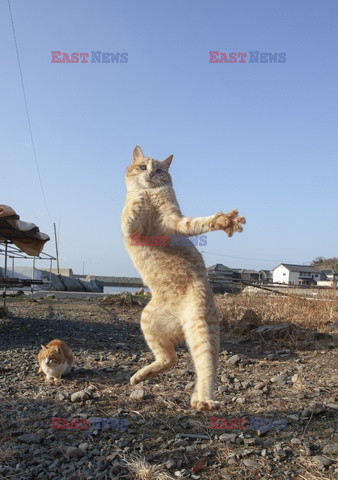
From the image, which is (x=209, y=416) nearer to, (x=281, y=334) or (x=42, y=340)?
(x=281, y=334)

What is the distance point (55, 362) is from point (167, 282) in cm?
390

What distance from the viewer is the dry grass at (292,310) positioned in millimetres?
10438

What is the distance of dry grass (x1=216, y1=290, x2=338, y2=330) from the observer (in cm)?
1044

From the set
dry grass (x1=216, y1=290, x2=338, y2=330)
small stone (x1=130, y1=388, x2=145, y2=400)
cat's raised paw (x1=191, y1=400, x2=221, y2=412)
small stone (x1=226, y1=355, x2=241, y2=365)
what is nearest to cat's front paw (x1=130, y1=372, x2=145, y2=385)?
cat's raised paw (x1=191, y1=400, x2=221, y2=412)

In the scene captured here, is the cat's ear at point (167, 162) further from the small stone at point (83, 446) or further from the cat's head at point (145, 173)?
the small stone at point (83, 446)

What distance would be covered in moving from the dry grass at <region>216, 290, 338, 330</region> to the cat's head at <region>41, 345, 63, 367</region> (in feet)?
18.6

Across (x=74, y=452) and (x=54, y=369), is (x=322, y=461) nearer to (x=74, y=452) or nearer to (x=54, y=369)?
(x=74, y=452)

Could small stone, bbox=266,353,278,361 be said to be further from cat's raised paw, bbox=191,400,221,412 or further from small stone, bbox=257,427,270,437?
cat's raised paw, bbox=191,400,221,412

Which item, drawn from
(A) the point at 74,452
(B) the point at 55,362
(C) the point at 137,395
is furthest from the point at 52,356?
(A) the point at 74,452

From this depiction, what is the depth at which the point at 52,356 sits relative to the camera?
6.64m

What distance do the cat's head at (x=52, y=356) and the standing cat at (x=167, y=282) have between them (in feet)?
11.4

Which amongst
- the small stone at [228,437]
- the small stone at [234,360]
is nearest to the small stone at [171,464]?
the small stone at [228,437]

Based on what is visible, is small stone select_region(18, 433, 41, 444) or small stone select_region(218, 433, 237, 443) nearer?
small stone select_region(218, 433, 237, 443)

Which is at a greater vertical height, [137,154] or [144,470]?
[137,154]
